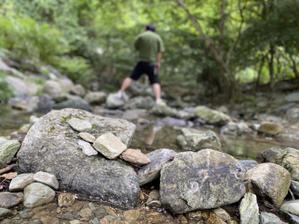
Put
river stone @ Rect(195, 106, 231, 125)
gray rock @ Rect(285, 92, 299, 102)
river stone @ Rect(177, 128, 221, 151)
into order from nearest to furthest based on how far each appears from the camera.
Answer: river stone @ Rect(177, 128, 221, 151)
river stone @ Rect(195, 106, 231, 125)
gray rock @ Rect(285, 92, 299, 102)

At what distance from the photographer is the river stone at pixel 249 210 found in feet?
6.70

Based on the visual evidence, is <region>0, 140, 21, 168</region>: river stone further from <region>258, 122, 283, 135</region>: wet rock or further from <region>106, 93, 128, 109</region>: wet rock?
<region>106, 93, 128, 109</region>: wet rock

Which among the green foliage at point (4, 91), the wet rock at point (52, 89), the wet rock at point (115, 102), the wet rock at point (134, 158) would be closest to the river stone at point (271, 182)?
the wet rock at point (134, 158)

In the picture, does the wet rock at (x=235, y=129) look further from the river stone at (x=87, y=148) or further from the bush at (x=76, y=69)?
the bush at (x=76, y=69)

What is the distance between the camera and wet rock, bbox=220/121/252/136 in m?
5.03

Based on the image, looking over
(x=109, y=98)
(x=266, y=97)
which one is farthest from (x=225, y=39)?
(x=109, y=98)

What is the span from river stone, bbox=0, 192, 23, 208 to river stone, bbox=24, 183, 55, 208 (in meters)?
0.04

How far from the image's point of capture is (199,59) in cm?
748

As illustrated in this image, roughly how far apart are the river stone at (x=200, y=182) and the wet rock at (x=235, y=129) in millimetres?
2761

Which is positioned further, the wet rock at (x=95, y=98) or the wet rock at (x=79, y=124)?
the wet rock at (x=95, y=98)

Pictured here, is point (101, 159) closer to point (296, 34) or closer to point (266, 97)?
Answer: point (296, 34)

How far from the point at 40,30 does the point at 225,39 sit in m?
4.77

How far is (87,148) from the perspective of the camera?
2.49 m

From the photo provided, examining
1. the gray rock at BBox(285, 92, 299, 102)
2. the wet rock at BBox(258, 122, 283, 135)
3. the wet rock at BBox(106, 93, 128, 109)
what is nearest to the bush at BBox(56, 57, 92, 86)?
the wet rock at BBox(106, 93, 128, 109)
